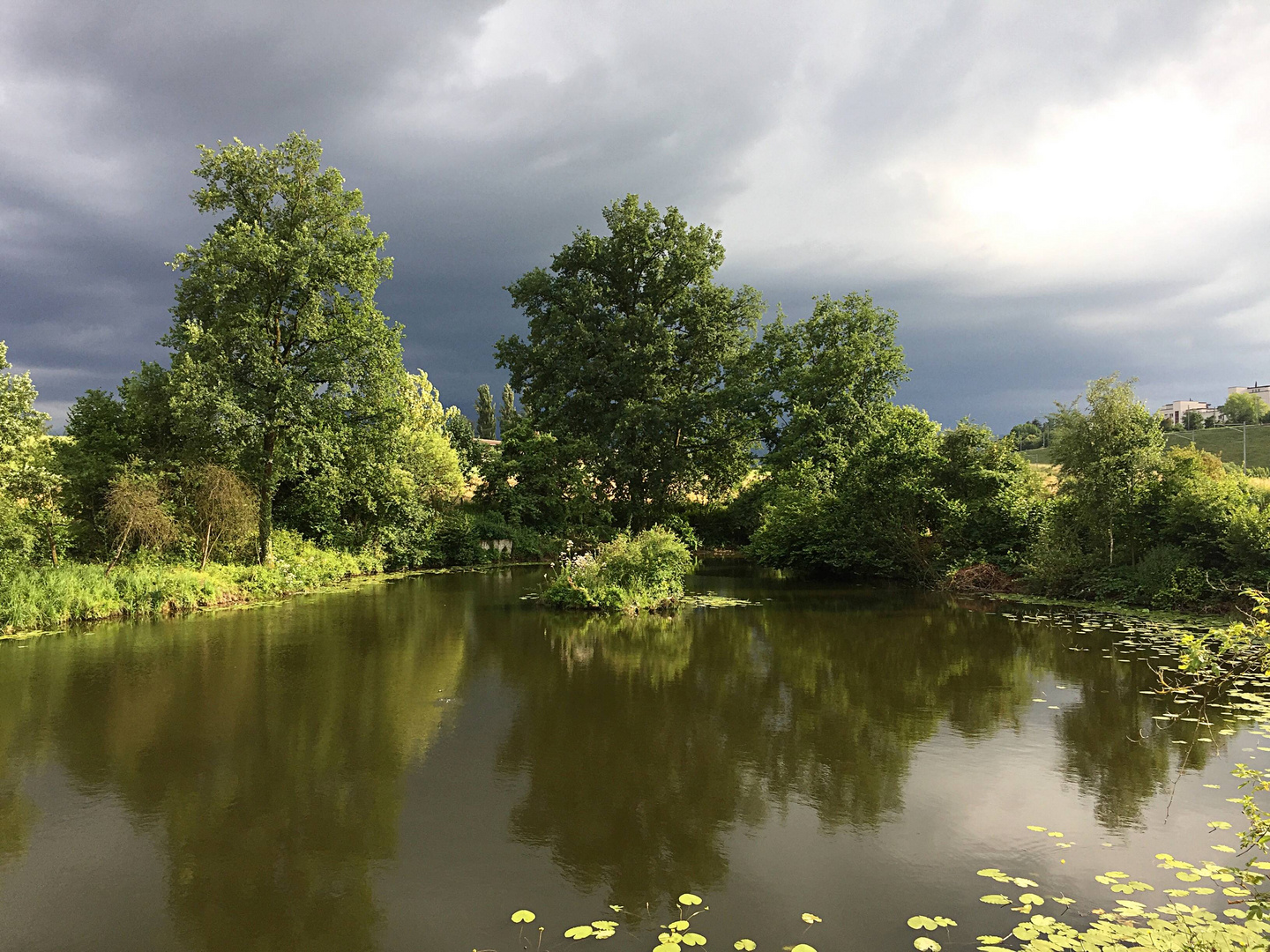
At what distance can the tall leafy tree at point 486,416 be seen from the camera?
8094cm

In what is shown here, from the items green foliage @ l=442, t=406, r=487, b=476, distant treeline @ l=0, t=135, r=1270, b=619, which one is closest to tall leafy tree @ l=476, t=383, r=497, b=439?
green foliage @ l=442, t=406, r=487, b=476

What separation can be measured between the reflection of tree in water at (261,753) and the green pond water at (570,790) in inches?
1.3

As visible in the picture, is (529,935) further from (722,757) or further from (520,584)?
(520,584)

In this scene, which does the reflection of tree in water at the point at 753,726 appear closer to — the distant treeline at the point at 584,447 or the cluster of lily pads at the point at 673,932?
the cluster of lily pads at the point at 673,932

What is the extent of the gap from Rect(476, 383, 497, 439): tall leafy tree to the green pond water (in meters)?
69.4

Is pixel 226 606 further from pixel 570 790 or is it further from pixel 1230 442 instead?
pixel 1230 442

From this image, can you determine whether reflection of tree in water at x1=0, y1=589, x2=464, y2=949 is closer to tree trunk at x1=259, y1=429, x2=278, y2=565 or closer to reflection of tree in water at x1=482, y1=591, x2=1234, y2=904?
reflection of tree in water at x1=482, y1=591, x2=1234, y2=904

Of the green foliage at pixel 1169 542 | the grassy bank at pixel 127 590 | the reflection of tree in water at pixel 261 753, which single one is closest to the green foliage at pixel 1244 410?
the green foliage at pixel 1169 542

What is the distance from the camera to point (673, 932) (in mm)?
4125

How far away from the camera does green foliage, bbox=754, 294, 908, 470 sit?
95.3 feet

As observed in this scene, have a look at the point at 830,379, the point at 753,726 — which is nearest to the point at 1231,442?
the point at 830,379

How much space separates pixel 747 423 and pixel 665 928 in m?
29.6

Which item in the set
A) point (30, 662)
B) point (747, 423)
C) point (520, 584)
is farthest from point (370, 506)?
point (747, 423)

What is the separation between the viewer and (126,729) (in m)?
7.97
